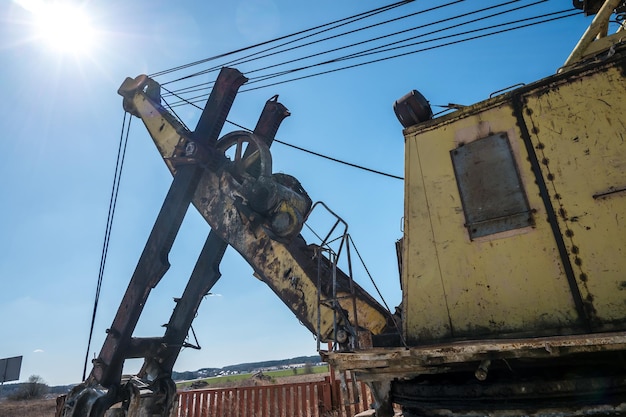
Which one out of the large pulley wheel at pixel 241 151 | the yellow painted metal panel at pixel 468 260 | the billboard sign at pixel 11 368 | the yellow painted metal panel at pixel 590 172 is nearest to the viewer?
the yellow painted metal panel at pixel 590 172

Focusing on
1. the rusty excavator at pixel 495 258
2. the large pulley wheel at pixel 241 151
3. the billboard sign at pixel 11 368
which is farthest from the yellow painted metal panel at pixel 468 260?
the billboard sign at pixel 11 368

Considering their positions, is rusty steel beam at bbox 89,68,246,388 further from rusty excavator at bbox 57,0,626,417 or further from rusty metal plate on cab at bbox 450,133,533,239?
rusty metal plate on cab at bbox 450,133,533,239

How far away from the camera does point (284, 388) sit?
9.11 metres

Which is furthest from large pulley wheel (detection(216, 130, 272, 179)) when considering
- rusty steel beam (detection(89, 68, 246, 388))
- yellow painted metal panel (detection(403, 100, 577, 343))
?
yellow painted metal panel (detection(403, 100, 577, 343))

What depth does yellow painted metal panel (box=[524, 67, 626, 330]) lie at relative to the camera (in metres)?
2.62

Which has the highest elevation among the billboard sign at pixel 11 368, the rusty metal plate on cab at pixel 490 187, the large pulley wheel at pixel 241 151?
the large pulley wheel at pixel 241 151

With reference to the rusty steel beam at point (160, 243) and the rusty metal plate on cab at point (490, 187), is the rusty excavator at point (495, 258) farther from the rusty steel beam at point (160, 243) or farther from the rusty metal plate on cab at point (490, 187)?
the rusty steel beam at point (160, 243)

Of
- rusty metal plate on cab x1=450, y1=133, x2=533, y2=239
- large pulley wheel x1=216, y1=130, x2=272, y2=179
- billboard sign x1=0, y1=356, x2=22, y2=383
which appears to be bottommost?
billboard sign x1=0, y1=356, x2=22, y2=383

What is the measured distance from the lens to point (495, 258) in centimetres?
300

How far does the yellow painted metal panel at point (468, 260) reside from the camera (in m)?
2.79

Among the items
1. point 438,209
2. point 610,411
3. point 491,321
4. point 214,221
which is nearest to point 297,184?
point 214,221

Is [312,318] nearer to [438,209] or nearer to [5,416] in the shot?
[438,209]

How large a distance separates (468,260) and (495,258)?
20 centimetres

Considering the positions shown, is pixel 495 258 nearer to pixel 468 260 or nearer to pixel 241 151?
pixel 468 260
